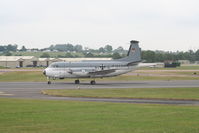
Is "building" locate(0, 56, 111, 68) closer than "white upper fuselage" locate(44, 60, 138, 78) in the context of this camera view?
No

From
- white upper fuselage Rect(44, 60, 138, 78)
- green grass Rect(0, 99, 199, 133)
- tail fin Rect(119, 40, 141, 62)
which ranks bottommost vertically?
green grass Rect(0, 99, 199, 133)

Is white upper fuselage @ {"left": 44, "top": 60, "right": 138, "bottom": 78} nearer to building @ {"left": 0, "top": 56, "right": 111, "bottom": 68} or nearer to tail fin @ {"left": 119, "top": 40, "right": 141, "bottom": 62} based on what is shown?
tail fin @ {"left": 119, "top": 40, "right": 141, "bottom": 62}

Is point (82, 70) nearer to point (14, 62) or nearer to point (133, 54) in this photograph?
point (133, 54)

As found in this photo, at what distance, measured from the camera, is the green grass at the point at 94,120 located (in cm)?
2156

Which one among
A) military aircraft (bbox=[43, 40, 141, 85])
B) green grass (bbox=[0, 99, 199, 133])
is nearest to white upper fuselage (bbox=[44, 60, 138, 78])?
military aircraft (bbox=[43, 40, 141, 85])

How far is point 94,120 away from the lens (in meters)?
24.9

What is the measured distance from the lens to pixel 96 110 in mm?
30078

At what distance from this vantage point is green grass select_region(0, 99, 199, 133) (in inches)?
849

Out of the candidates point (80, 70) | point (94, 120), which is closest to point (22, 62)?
point (80, 70)

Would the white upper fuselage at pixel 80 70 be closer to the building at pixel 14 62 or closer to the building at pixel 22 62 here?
the building at pixel 22 62

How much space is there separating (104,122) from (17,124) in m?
4.54

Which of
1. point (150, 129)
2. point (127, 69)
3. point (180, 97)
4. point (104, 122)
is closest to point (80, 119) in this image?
point (104, 122)

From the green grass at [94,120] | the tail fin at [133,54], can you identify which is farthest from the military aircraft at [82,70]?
the green grass at [94,120]

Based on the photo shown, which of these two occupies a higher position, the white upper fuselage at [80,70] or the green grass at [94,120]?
the white upper fuselage at [80,70]
